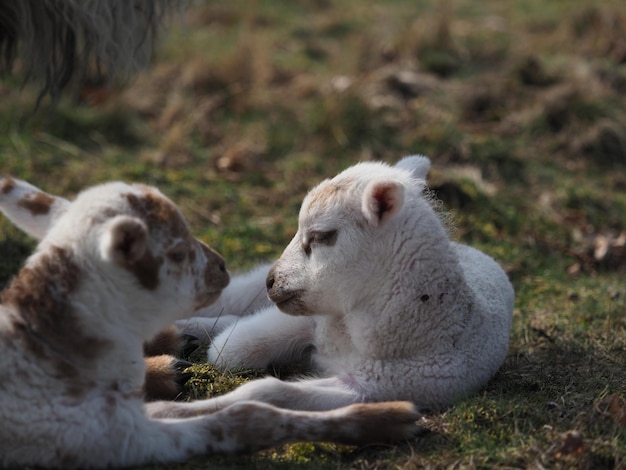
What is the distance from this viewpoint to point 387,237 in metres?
4.93

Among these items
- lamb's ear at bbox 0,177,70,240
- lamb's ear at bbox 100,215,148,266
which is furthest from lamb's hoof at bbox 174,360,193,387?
lamb's ear at bbox 100,215,148,266

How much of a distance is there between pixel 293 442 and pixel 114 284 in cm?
107

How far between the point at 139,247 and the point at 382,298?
143 cm

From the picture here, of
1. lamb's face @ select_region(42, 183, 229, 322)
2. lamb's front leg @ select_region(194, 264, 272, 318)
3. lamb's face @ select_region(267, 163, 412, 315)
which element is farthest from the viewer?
lamb's front leg @ select_region(194, 264, 272, 318)

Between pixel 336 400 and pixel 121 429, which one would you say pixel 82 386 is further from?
pixel 336 400

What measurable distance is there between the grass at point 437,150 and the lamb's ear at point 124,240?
3.08 ft

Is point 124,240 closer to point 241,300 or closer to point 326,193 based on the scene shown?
point 326,193

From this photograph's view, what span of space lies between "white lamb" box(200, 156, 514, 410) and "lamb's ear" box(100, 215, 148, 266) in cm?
99

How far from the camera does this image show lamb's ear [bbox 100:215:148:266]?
3861 mm

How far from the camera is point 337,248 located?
16.2 ft

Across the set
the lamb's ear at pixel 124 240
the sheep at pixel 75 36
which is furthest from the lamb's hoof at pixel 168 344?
the sheep at pixel 75 36

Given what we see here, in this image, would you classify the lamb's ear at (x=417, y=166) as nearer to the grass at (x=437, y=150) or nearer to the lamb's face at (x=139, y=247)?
the grass at (x=437, y=150)

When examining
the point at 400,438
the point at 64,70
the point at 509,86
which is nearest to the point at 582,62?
the point at 509,86

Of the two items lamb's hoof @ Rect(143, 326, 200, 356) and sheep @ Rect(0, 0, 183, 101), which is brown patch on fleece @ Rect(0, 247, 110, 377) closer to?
lamb's hoof @ Rect(143, 326, 200, 356)
